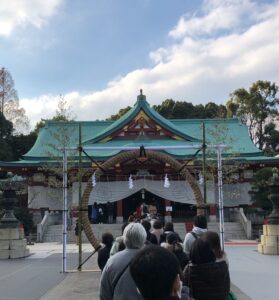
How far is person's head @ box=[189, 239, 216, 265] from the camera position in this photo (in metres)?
3.99

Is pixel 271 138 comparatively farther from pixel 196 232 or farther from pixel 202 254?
pixel 202 254

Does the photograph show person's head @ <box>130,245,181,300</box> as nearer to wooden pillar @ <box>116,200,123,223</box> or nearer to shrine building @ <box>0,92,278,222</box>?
shrine building @ <box>0,92,278,222</box>

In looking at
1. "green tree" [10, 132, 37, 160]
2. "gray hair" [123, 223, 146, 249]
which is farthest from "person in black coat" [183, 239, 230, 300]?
"green tree" [10, 132, 37, 160]

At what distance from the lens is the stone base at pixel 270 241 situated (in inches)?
639

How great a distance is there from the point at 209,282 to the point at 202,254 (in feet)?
0.75

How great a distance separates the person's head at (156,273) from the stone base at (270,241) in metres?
14.5

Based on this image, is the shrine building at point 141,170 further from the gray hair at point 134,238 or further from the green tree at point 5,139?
the gray hair at point 134,238

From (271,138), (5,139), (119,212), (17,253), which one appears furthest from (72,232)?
(271,138)

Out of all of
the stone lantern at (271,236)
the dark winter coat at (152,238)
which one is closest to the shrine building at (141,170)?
the stone lantern at (271,236)

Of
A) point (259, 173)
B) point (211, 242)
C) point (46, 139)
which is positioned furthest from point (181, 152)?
point (211, 242)

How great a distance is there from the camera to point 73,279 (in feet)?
34.6

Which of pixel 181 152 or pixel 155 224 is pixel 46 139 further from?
pixel 155 224

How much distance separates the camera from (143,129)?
Result: 1198 inches

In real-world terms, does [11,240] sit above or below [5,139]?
below
